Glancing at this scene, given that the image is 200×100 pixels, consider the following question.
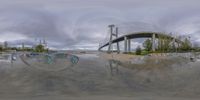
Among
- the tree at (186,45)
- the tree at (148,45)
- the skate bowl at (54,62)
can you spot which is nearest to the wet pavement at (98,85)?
the skate bowl at (54,62)

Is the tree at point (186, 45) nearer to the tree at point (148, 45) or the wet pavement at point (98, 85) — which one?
the tree at point (148, 45)

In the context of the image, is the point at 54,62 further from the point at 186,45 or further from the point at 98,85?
the point at 186,45

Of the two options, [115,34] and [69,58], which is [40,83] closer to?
[69,58]

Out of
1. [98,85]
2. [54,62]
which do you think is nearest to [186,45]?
[54,62]

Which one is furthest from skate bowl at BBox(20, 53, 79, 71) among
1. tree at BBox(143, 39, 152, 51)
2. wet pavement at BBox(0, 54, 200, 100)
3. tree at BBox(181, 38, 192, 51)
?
tree at BBox(143, 39, 152, 51)

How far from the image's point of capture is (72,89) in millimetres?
12930

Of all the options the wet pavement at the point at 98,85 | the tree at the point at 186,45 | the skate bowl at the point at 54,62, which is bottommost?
the wet pavement at the point at 98,85

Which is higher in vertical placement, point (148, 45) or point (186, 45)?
point (148, 45)

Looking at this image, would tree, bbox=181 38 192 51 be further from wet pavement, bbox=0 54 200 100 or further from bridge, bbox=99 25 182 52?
wet pavement, bbox=0 54 200 100

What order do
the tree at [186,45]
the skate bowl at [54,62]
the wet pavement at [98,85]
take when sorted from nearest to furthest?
the wet pavement at [98,85] → the skate bowl at [54,62] → the tree at [186,45]

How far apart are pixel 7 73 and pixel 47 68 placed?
9.20 ft

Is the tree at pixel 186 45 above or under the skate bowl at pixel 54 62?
above

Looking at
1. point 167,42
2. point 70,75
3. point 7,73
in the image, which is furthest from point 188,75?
point 167,42

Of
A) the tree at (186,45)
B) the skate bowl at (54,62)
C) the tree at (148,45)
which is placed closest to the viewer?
the skate bowl at (54,62)
